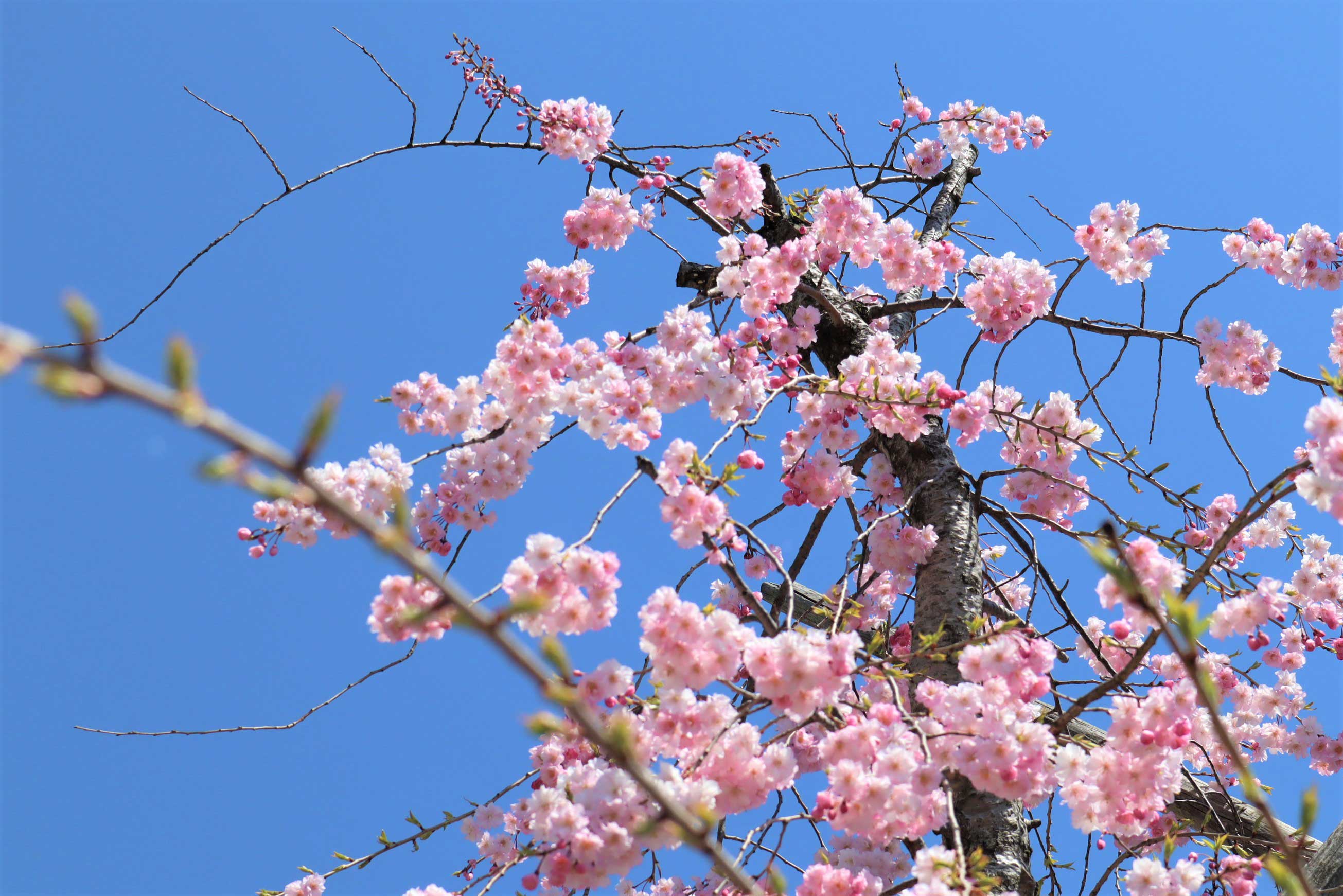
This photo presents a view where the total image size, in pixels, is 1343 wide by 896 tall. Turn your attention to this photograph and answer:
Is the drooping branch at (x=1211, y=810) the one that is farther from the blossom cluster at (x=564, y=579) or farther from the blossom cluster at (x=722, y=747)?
the blossom cluster at (x=564, y=579)

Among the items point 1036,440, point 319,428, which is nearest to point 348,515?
point 319,428

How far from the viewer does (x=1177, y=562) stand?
2.55 meters

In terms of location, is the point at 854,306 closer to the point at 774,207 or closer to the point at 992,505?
the point at 774,207

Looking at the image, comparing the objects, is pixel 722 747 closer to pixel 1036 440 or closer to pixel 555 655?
pixel 555 655

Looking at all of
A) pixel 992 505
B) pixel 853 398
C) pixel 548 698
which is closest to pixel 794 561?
pixel 992 505

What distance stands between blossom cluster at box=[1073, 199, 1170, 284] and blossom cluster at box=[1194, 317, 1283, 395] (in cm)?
36

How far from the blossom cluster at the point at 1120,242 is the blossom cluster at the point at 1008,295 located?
0.59 m

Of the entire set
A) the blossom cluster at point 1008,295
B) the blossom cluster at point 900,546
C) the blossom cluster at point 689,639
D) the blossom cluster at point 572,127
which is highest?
the blossom cluster at point 572,127

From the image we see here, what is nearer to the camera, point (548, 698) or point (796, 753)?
point (548, 698)

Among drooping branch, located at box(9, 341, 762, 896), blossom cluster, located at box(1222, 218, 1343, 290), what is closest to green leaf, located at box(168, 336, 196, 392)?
drooping branch, located at box(9, 341, 762, 896)

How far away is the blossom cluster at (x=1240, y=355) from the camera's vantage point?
12.3 ft

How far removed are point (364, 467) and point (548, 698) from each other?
6.73ft

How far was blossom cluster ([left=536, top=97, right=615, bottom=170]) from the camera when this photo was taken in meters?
3.96

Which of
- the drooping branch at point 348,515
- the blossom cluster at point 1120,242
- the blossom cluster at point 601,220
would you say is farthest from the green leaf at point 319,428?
the blossom cluster at point 1120,242
